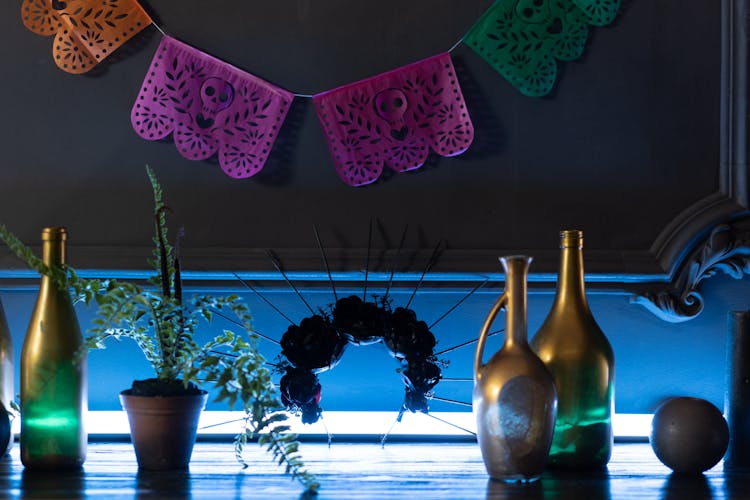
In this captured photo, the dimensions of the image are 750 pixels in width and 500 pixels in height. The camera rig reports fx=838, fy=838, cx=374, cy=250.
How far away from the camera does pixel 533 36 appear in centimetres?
122

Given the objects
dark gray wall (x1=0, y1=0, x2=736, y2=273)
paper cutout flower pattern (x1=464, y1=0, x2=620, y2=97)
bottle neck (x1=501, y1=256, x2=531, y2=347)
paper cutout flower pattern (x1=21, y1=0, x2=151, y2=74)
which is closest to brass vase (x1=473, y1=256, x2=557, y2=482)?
bottle neck (x1=501, y1=256, x2=531, y2=347)

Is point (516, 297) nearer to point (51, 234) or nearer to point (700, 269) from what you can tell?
point (700, 269)

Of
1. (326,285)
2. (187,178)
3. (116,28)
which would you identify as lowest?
(326,285)

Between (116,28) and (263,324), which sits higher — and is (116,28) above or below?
above

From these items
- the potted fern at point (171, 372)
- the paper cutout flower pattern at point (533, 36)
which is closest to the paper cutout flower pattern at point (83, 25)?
the potted fern at point (171, 372)

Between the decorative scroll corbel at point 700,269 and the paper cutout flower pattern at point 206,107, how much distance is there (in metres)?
0.60

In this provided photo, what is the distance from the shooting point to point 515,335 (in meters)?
0.97

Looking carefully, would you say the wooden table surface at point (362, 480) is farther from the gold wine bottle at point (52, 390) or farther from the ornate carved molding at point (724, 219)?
the ornate carved molding at point (724, 219)

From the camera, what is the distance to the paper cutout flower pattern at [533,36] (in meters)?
1.22

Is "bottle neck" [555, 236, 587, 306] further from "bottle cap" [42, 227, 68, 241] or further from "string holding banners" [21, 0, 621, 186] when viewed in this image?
"bottle cap" [42, 227, 68, 241]

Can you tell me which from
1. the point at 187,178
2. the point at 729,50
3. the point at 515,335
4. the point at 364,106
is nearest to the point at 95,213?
the point at 187,178

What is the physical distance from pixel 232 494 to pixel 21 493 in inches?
8.7

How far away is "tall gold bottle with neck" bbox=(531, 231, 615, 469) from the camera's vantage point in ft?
3.33

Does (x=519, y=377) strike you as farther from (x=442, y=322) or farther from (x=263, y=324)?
(x=263, y=324)
